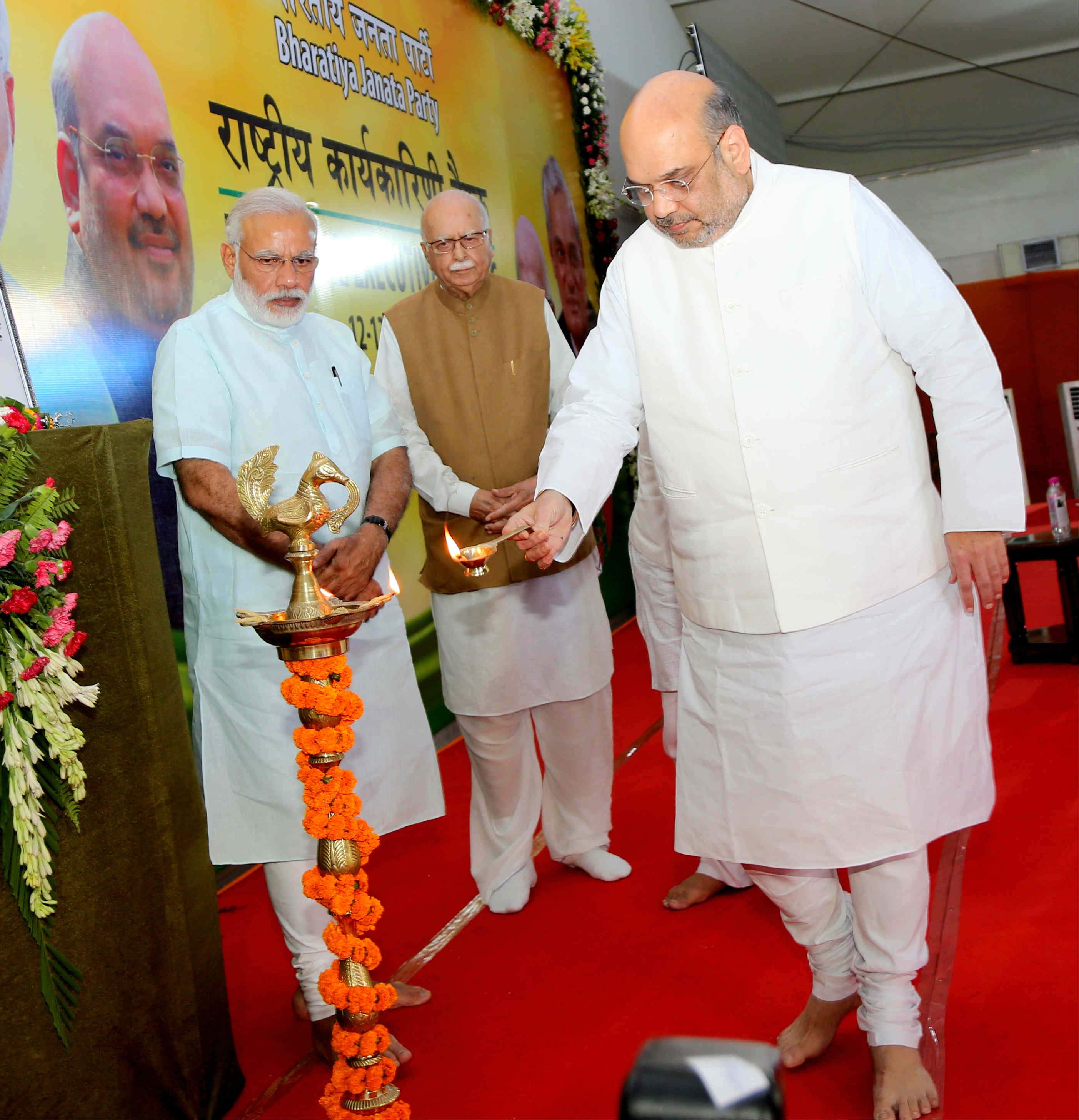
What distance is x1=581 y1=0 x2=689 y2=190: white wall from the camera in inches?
338

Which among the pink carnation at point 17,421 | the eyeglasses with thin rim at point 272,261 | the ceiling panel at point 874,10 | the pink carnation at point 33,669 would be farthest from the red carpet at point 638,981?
the ceiling panel at point 874,10

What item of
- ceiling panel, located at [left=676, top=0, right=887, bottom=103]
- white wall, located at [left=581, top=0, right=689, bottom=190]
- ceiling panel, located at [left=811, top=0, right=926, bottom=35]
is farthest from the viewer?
ceiling panel, located at [left=676, top=0, right=887, bottom=103]

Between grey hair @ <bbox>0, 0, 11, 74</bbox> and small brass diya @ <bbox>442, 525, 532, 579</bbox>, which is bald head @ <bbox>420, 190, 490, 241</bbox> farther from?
small brass diya @ <bbox>442, 525, 532, 579</bbox>

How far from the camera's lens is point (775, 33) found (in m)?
10.6

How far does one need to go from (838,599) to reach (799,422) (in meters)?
0.33

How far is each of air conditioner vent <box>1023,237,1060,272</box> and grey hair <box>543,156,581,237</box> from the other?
26.2ft

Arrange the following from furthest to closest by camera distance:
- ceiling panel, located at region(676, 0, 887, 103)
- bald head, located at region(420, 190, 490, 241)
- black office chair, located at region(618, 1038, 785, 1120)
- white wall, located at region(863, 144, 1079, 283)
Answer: white wall, located at region(863, 144, 1079, 283)
ceiling panel, located at region(676, 0, 887, 103)
bald head, located at region(420, 190, 490, 241)
black office chair, located at region(618, 1038, 785, 1120)

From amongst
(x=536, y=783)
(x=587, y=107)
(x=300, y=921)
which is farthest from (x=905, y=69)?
(x=300, y=921)

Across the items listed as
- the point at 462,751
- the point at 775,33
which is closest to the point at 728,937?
the point at 462,751

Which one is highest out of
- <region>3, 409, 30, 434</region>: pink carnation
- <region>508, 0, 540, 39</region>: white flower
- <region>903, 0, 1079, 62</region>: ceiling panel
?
<region>903, 0, 1079, 62</region>: ceiling panel

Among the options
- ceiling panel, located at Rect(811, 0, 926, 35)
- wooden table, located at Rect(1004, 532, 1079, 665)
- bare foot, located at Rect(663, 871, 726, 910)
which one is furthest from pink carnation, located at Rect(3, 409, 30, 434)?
ceiling panel, located at Rect(811, 0, 926, 35)

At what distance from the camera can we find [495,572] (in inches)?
127

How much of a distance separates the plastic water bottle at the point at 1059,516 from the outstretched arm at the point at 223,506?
3.87 m

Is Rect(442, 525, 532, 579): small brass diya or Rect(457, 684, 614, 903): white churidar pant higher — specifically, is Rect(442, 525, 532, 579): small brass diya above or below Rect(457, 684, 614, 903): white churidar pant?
above
